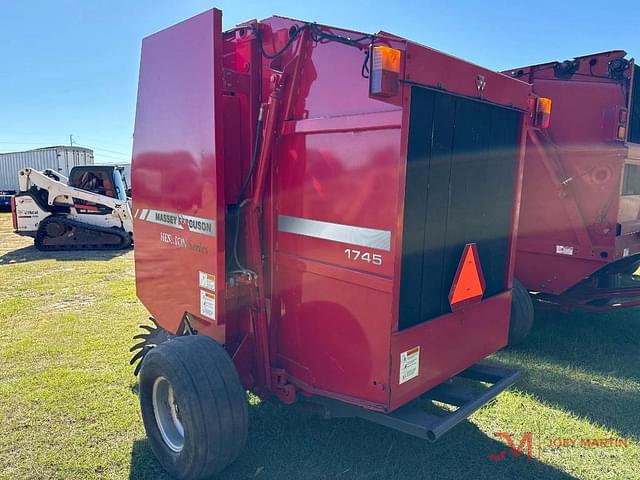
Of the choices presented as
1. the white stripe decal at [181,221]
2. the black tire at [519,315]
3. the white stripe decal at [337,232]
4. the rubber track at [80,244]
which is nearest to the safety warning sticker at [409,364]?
the white stripe decal at [337,232]

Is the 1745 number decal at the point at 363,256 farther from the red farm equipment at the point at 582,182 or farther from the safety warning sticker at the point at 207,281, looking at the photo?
the red farm equipment at the point at 582,182

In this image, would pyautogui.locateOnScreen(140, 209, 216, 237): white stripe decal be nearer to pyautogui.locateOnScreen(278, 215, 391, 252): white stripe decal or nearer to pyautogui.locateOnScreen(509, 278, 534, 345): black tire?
pyautogui.locateOnScreen(278, 215, 391, 252): white stripe decal

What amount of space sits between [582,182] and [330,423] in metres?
3.23

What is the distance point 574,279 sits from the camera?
15.3 feet

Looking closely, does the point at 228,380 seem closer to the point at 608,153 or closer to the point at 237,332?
the point at 237,332

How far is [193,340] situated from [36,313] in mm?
4185

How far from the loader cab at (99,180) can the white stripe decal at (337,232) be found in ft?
31.7

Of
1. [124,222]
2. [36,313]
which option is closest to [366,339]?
[36,313]

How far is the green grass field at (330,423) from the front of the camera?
9.20 feet

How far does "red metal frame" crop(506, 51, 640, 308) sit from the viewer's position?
14.4 ft

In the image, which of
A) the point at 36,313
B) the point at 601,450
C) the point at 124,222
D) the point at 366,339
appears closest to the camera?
the point at 366,339

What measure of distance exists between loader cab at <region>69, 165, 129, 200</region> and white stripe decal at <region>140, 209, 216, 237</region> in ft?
27.5

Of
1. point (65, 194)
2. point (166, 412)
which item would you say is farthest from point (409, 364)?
point (65, 194)

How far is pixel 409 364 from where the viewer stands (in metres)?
2.44
